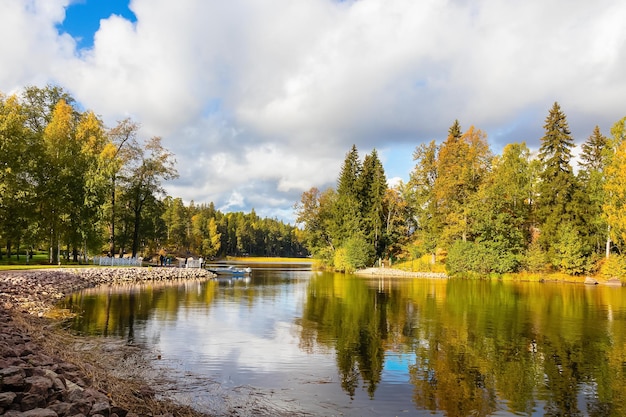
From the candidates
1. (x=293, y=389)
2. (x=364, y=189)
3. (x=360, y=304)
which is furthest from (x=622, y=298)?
(x=364, y=189)

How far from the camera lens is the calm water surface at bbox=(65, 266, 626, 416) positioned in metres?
9.37

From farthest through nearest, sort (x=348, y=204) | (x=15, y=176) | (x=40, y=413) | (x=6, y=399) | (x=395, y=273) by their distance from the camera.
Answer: (x=348, y=204) < (x=395, y=273) < (x=15, y=176) < (x=6, y=399) < (x=40, y=413)

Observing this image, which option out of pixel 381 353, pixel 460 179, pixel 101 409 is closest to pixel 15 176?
pixel 381 353

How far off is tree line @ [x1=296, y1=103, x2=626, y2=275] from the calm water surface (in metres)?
22.7

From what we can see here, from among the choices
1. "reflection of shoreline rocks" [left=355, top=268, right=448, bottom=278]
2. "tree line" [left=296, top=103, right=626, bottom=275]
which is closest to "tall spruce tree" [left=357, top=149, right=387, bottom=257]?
"tree line" [left=296, top=103, right=626, bottom=275]

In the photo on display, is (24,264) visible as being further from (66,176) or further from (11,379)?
(11,379)

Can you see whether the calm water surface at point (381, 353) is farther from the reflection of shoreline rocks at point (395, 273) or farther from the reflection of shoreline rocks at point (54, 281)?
the reflection of shoreline rocks at point (395, 273)

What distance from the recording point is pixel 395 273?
55594 millimetres

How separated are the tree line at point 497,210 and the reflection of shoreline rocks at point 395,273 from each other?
1.83 meters

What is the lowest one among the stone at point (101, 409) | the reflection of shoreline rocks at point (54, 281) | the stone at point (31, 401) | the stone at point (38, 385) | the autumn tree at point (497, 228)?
→ the reflection of shoreline rocks at point (54, 281)

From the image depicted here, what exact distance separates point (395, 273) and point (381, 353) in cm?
4309

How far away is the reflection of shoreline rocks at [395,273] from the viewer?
51375 mm

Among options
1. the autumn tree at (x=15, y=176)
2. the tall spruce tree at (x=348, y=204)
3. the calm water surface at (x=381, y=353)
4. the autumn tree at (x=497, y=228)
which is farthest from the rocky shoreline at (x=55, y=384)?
the tall spruce tree at (x=348, y=204)

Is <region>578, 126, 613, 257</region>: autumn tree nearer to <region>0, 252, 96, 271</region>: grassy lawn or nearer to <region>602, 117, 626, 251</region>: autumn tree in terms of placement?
<region>602, 117, 626, 251</region>: autumn tree
